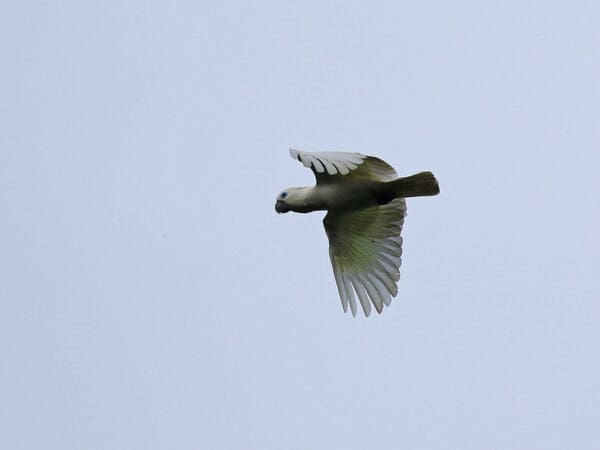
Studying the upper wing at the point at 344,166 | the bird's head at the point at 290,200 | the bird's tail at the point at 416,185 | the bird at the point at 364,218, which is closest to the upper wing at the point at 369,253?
the bird at the point at 364,218

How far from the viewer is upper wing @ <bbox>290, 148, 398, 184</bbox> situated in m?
9.45

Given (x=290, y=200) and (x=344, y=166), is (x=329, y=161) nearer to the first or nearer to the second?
(x=344, y=166)

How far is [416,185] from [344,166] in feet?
3.08

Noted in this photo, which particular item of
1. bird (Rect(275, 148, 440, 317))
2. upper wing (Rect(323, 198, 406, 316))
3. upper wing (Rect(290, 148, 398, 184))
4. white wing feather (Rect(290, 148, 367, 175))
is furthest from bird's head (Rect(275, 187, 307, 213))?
white wing feather (Rect(290, 148, 367, 175))

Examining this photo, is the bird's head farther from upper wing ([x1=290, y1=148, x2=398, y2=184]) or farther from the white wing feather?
the white wing feather

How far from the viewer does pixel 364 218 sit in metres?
11.1

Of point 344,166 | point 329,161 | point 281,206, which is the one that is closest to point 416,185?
point 344,166

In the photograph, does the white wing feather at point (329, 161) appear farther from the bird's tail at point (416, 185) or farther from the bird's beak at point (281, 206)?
the bird's beak at point (281, 206)

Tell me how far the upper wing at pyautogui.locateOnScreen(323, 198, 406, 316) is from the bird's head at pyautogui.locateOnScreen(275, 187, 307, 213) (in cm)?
37

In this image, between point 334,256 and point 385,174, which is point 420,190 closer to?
point 385,174

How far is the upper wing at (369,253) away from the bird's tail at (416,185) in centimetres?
58

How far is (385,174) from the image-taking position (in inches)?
417

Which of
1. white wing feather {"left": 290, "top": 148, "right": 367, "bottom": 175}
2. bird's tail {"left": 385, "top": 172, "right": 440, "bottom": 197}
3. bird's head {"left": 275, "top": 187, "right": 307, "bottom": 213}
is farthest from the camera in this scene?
bird's head {"left": 275, "top": 187, "right": 307, "bottom": 213}

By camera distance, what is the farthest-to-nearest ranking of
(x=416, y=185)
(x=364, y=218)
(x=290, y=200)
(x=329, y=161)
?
1. (x=364, y=218)
2. (x=290, y=200)
3. (x=416, y=185)
4. (x=329, y=161)
